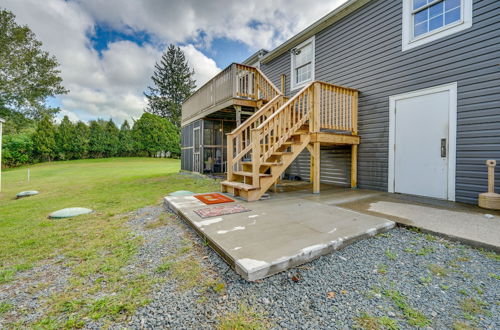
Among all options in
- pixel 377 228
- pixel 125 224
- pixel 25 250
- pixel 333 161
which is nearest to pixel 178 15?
pixel 333 161

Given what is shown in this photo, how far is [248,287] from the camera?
65.5 inches

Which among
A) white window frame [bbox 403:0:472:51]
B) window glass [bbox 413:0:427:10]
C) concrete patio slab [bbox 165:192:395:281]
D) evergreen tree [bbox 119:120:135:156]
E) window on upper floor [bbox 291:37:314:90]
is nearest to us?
concrete patio slab [bbox 165:192:395:281]

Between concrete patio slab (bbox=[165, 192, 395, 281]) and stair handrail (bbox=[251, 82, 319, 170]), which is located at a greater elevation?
stair handrail (bbox=[251, 82, 319, 170])

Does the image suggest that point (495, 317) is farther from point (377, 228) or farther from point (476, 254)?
point (377, 228)

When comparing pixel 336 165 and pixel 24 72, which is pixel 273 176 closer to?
pixel 336 165

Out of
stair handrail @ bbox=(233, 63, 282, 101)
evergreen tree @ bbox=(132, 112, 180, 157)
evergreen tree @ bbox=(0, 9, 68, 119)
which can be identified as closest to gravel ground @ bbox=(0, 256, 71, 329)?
stair handrail @ bbox=(233, 63, 282, 101)

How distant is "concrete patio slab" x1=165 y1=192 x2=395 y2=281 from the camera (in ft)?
5.93

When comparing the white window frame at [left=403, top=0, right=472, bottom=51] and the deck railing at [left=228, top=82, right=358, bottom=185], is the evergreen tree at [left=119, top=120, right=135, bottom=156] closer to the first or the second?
the deck railing at [left=228, top=82, right=358, bottom=185]

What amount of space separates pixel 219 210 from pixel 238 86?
460 centimetres

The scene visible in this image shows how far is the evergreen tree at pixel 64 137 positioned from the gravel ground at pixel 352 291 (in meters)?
25.8

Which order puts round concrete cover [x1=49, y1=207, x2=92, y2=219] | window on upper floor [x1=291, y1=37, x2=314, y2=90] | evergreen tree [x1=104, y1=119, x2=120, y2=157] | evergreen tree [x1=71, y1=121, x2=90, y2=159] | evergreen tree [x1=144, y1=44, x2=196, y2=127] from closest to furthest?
1. round concrete cover [x1=49, y1=207, x2=92, y2=219]
2. window on upper floor [x1=291, y1=37, x2=314, y2=90]
3. evergreen tree [x1=71, y1=121, x2=90, y2=159]
4. evergreen tree [x1=104, y1=119, x2=120, y2=157]
5. evergreen tree [x1=144, y1=44, x2=196, y2=127]

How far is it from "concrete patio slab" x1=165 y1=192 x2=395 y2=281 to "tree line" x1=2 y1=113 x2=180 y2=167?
2337cm

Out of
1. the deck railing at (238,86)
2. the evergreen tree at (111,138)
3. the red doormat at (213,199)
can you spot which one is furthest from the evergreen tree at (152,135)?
the red doormat at (213,199)

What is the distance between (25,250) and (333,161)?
6349mm
